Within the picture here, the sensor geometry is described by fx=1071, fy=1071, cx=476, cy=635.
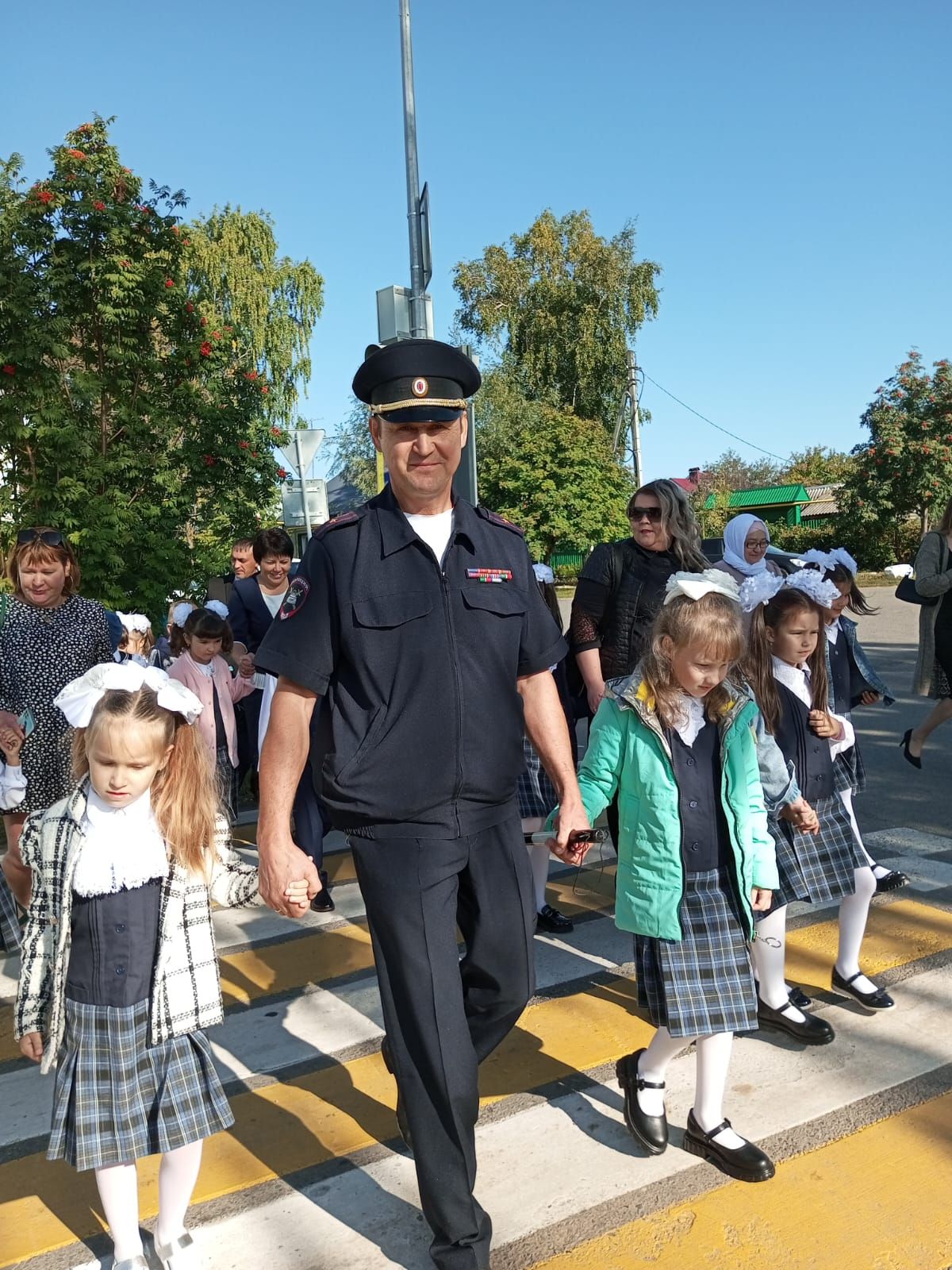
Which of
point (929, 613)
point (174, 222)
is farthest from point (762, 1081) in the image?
point (174, 222)

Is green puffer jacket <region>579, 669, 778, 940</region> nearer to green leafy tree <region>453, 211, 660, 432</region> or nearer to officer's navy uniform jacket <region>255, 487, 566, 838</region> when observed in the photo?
officer's navy uniform jacket <region>255, 487, 566, 838</region>

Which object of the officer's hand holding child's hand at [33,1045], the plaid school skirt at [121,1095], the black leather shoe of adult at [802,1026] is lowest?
the black leather shoe of adult at [802,1026]

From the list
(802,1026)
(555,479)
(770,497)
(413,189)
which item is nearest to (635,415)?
(555,479)

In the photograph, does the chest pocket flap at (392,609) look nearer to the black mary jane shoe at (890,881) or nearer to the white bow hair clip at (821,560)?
the white bow hair clip at (821,560)

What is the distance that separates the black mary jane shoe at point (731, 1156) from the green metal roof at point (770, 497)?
54.6 metres

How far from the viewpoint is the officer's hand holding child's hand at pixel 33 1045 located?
8.32ft

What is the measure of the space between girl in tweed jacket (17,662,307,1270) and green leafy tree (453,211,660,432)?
39.7 m

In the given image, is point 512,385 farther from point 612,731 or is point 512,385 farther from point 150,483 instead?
point 612,731

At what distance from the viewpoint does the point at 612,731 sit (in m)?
3.14

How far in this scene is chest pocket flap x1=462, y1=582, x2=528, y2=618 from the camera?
267 centimetres

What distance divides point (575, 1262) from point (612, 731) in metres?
1.36

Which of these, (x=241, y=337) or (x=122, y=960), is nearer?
(x=122, y=960)

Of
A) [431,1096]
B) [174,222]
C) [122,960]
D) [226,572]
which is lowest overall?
[431,1096]

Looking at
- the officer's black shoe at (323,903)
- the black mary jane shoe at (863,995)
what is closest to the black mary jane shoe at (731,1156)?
the black mary jane shoe at (863,995)
